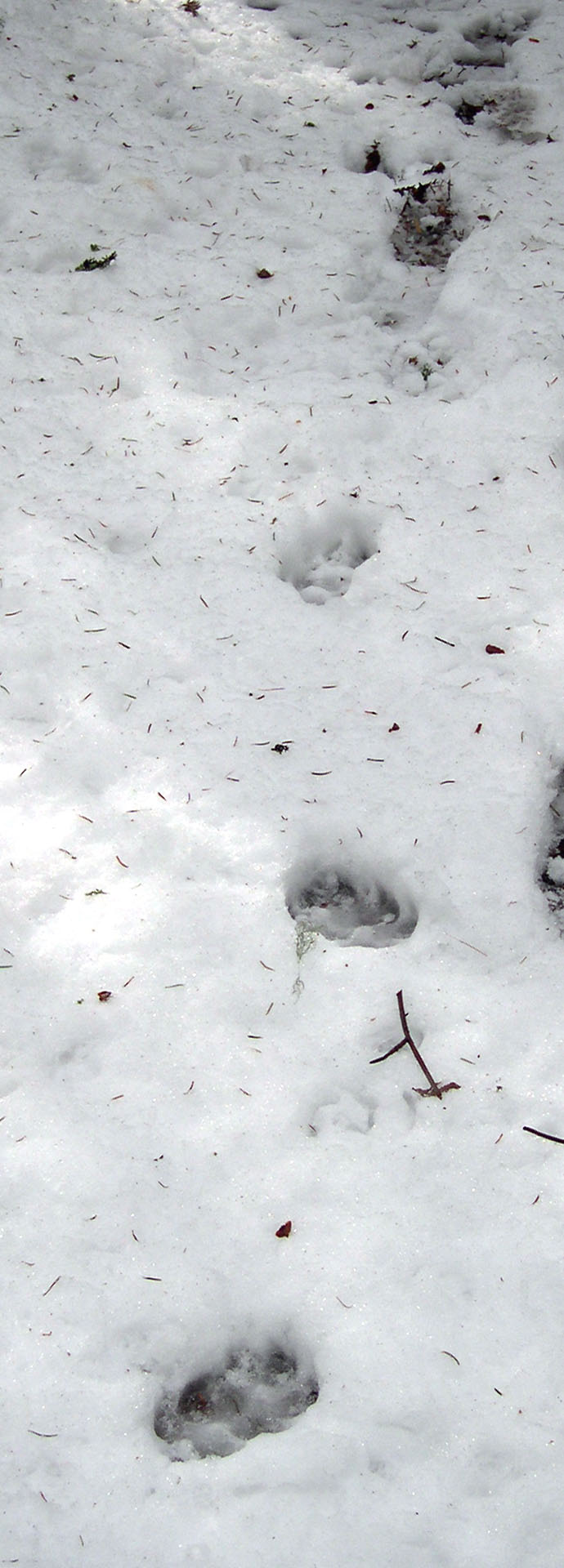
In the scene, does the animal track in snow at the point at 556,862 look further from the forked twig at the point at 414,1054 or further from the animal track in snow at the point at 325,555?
the animal track in snow at the point at 325,555

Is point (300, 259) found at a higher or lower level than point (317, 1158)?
higher

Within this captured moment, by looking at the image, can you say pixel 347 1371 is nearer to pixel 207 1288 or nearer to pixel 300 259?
pixel 207 1288

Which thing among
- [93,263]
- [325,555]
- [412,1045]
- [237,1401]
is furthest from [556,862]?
[93,263]

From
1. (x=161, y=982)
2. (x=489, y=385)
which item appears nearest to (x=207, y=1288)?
(x=161, y=982)

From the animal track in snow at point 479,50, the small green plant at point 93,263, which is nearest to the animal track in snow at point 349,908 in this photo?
the small green plant at point 93,263

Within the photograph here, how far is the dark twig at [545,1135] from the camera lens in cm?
234

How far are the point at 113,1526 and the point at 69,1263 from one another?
47 centimetres

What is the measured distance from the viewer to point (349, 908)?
111 inches

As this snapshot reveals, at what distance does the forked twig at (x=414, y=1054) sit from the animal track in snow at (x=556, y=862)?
485mm

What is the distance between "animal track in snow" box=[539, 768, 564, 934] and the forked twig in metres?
0.49

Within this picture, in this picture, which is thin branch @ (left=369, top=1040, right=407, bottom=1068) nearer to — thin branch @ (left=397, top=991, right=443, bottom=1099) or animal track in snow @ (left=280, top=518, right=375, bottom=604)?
thin branch @ (left=397, top=991, right=443, bottom=1099)

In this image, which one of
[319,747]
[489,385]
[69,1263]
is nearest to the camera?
[69,1263]

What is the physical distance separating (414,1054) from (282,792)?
0.80m

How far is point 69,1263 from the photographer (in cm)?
225
